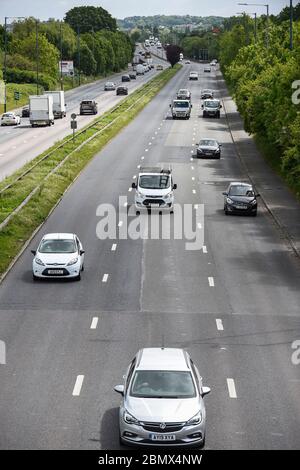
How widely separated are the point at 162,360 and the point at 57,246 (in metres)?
16.9

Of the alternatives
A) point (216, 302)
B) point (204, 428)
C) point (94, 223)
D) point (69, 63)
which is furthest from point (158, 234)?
point (69, 63)

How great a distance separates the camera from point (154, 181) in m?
53.5

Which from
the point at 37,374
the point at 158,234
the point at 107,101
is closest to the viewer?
the point at 37,374

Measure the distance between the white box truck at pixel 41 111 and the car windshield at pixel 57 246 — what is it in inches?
2466

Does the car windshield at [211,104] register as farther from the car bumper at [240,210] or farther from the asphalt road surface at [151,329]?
the car bumper at [240,210]

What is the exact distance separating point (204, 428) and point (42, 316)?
12.6 metres

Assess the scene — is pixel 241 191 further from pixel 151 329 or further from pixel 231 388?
pixel 231 388

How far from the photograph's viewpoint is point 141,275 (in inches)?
1513

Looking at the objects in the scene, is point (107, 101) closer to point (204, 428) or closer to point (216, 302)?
point (216, 302)

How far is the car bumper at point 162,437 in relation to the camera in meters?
19.6

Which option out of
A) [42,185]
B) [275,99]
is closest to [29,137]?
[275,99]

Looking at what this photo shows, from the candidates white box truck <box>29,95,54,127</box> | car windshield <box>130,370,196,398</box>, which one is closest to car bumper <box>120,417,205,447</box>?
car windshield <box>130,370,196,398</box>

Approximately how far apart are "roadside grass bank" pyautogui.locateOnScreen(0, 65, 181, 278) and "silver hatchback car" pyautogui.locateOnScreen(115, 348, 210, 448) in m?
17.5

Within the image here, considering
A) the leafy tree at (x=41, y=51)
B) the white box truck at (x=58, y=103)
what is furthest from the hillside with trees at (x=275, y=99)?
the leafy tree at (x=41, y=51)
